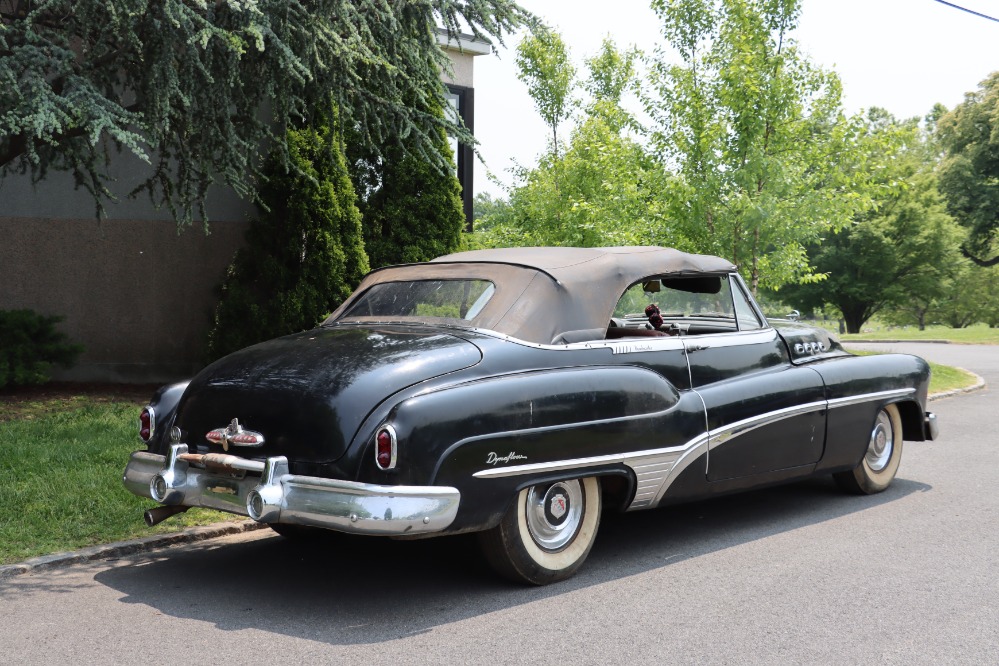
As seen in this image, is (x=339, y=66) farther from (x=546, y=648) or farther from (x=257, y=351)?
(x=546, y=648)

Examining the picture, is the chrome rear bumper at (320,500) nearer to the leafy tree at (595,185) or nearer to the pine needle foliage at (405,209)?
the pine needle foliage at (405,209)

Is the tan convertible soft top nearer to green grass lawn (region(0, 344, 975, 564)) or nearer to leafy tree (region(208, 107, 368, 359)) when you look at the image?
green grass lawn (region(0, 344, 975, 564))

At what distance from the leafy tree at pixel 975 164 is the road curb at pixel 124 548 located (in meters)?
48.7

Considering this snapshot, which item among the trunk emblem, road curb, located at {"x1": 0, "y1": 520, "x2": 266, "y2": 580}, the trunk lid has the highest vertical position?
the trunk lid

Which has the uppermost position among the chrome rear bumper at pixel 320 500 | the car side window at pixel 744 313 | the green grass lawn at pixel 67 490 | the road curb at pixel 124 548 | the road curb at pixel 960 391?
the car side window at pixel 744 313

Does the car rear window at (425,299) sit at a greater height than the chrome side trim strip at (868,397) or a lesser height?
greater

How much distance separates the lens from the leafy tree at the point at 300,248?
37.6 ft

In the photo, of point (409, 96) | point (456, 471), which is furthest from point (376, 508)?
point (409, 96)

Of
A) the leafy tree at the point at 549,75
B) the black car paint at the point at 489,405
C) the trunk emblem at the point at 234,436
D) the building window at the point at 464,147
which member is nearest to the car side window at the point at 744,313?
the black car paint at the point at 489,405

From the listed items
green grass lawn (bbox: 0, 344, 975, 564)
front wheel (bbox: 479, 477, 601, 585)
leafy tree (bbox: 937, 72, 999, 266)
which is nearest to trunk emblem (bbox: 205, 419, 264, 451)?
front wheel (bbox: 479, 477, 601, 585)

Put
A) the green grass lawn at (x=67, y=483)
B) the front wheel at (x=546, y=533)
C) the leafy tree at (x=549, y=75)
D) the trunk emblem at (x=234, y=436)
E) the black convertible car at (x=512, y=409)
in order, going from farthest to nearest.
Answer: the leafy tree at (x=549, y=75)
the green grass lawn at (x=67, y=483)
the front wheel at (x=546, y=533)
the trunk emblem at (x=234, y=436)
the black convertible car at (x=512, y=409)

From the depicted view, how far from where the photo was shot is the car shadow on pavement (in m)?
4.62

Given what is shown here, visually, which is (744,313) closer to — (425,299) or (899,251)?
(425,299)

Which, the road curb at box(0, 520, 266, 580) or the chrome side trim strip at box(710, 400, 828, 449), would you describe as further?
the chrome side trim strip at box(710, 400, 828, 449)
